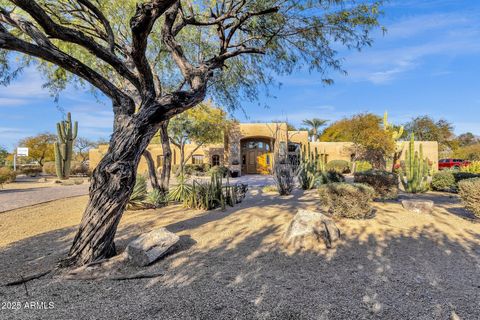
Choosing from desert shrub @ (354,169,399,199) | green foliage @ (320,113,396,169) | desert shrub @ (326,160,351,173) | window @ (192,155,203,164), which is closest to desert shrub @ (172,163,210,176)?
window @ (192,155,203,164)

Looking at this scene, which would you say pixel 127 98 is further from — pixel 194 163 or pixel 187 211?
pixel 194 163

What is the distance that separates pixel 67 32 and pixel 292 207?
6355 mm

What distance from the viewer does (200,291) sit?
3.20 metres

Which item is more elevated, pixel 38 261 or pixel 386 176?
pixel 386 176

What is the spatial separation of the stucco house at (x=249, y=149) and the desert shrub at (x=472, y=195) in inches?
737

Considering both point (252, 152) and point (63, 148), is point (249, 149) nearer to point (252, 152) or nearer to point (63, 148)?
Result: point (252, 152)

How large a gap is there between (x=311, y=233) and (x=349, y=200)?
1.81 meters

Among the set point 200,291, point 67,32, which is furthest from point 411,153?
point 67,32

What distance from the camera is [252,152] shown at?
91.6 ft

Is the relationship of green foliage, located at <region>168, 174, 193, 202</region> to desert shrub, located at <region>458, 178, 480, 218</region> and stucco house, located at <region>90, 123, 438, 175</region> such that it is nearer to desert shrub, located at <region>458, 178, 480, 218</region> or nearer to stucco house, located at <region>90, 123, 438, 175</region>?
desert shrub, located at <region>458, 178, 480, 218</region>

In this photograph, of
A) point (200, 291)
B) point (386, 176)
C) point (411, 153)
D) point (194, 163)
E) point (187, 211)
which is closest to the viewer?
point (200, 291)

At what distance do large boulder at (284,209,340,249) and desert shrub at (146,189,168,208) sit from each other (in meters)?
4.66

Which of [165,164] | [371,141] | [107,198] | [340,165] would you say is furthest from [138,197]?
[340,165]

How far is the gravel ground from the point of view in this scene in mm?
2807
